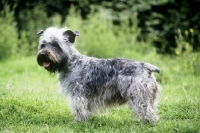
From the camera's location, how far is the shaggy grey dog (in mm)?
5688

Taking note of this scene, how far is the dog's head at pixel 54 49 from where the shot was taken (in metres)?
5.81

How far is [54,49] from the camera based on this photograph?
596 centimetres

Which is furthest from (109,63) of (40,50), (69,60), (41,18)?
(41,18)

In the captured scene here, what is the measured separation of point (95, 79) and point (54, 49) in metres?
0.85

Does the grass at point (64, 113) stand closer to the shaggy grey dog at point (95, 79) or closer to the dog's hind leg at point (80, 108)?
the dog's hind leg at point (80, 108)

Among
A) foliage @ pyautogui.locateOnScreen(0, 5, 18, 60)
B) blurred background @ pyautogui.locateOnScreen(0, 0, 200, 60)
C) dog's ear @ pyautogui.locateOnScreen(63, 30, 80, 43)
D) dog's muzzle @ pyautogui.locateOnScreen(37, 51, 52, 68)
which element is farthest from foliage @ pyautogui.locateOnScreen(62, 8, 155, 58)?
dog's muzzle @ pyautogui.locateOnScreen(37, 51, 52, 68)

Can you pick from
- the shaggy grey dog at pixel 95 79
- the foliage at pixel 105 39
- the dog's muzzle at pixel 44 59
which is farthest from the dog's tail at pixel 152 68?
the foliage at pixel 105 39

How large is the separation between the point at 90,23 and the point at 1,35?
9.78ft

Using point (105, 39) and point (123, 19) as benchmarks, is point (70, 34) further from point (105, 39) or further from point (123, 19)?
point (123, 19)

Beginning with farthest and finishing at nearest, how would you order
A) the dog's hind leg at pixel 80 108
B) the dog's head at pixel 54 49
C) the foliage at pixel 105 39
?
the foliage at pixel 105 39 → the dog's hind leg at pixel 80 108 → the dog's head at pixel 54 49

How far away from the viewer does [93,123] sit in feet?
19.4

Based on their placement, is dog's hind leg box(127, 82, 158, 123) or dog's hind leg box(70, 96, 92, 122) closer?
dog's hind leg box(127, 82, 158, 123)

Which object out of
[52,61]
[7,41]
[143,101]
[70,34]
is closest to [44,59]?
[52,61]

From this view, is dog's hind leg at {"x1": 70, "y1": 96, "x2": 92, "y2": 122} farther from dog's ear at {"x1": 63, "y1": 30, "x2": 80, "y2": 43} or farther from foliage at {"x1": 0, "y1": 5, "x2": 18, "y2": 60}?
foliage at {"x1": 0, "y1": 5, "x2": 18, "y2": 60}
